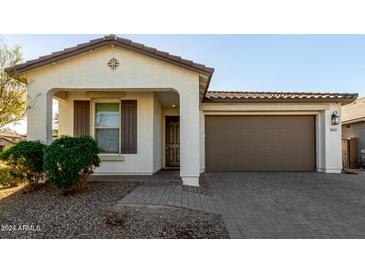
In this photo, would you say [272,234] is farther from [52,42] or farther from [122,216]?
[52,42]

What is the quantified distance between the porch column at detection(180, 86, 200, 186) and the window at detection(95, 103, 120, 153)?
8.49 feet

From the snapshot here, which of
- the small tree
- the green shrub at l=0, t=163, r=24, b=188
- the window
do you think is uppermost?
the small tree

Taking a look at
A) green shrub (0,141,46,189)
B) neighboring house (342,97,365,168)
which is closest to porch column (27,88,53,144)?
green shrub (0,141,46,189)

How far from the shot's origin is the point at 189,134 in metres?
6.75

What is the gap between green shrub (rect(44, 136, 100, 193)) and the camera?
530cm

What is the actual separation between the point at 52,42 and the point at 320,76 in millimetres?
14723

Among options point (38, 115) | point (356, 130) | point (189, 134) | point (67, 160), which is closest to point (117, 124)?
point (38, 115)

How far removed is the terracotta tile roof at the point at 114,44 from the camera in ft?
21.5

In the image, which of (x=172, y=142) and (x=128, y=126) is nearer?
(x=128, y=126)

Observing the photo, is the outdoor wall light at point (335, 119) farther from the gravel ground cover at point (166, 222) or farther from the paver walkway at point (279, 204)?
the gravel ground cover at point (166, 222)

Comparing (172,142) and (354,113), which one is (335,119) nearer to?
(354,113)

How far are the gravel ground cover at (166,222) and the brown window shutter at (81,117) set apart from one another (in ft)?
15.0

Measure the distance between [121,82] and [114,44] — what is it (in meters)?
1.10

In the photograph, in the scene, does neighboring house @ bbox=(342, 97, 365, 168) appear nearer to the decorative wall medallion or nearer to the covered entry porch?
the covered entry porch
